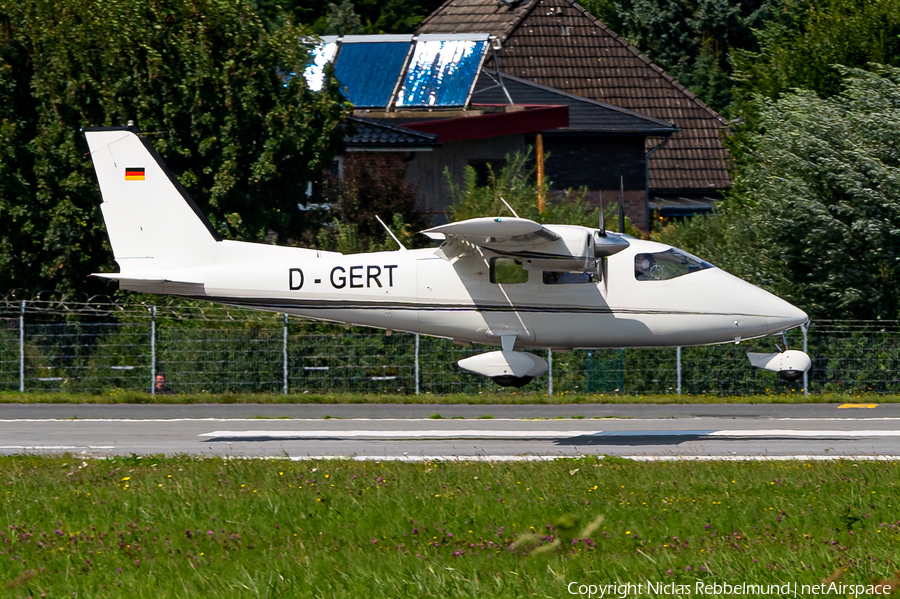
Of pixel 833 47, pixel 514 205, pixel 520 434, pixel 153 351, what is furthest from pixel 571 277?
pixel 833 47

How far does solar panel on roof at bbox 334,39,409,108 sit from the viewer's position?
131 ft

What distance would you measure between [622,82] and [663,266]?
38.0 m

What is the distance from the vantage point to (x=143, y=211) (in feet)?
64.6

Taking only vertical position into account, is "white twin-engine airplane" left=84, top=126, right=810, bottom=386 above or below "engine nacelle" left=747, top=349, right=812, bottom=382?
above

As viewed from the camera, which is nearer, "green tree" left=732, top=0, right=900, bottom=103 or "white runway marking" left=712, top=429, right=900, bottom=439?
"white runway marking" left=712, top=429, right=900, bottom=439

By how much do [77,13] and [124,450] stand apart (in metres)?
17.4

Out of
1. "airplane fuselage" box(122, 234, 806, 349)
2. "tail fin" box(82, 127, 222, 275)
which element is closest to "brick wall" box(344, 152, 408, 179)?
"tail fin" box(82, 127, 222, 275)

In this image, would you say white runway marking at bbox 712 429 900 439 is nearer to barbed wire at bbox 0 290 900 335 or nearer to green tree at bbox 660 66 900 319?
barbed wire at bbox 0 290 900 335

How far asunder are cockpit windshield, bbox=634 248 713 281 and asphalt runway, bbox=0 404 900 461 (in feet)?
9.51

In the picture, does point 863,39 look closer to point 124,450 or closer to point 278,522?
point 124,450

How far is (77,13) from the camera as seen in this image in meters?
32.0

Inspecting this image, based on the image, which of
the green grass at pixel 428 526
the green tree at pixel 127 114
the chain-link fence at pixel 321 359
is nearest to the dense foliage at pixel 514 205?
the chain-link fence at pixel 321 359

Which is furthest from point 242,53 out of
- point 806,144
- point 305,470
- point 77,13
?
point 305,470

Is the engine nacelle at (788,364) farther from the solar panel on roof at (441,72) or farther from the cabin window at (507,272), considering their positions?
the solar panel on roof at (441,72)
